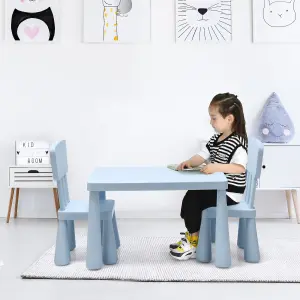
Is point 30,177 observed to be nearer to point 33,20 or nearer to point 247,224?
point 33,20

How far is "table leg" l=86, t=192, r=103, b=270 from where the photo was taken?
97.1 inches

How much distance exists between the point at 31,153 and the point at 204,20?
1.69 meters

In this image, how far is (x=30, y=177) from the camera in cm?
388

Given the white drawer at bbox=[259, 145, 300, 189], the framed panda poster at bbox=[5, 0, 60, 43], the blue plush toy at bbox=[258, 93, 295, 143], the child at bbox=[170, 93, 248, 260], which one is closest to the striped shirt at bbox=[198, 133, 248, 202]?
the child at bbox=[170, 93, 248, 260]

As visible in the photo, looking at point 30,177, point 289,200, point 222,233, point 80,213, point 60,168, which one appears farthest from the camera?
point 289,200

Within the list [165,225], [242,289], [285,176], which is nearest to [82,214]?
[242,289]

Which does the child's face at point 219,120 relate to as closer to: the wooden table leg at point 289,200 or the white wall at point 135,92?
the white wall at point 135,92

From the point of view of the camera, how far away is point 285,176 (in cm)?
373

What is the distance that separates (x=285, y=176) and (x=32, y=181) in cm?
187

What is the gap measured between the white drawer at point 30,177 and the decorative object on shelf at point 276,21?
192 cm

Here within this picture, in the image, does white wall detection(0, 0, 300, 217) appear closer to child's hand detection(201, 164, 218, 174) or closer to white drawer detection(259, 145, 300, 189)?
white drawer detection(259, 145, 300, 189)

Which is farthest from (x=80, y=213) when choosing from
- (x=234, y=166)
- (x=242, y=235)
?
(x=242, y=235)

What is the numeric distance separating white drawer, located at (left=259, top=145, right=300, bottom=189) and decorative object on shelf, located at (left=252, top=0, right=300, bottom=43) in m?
0.90

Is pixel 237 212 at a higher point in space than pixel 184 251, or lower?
higher
